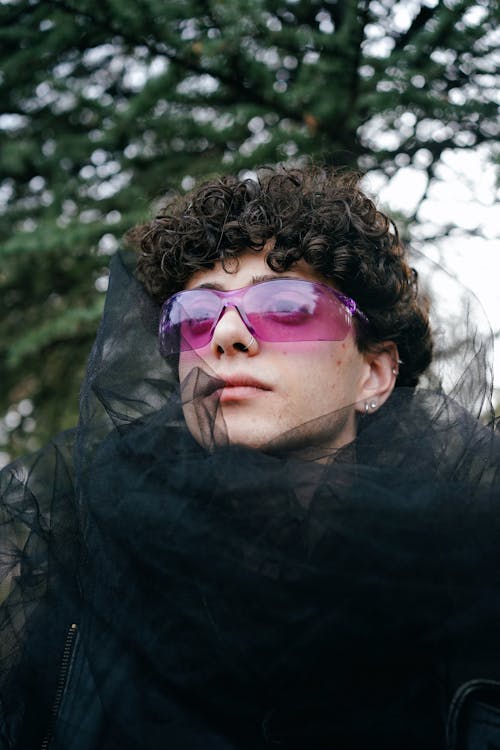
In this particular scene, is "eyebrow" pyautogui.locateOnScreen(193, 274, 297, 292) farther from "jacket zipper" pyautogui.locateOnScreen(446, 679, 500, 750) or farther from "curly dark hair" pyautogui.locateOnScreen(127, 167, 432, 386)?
"jacket zipper" pyautogui.locateOnScreen(446, 679, 500, 750)

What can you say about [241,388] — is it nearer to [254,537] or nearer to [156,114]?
[254,537]

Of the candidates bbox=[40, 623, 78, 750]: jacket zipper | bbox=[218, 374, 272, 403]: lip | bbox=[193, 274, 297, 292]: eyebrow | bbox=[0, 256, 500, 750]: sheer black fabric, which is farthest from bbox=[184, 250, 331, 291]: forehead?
bbox=[40, 623, 78, 750]: jacket zipper

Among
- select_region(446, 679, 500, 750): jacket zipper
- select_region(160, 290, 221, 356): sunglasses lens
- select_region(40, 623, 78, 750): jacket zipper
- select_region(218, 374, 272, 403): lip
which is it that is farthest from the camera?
select_region(160, 290, 221, 356): sunglasses lens

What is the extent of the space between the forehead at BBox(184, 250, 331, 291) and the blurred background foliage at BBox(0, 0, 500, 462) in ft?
3.56

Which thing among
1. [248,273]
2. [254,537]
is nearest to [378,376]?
[248,273]

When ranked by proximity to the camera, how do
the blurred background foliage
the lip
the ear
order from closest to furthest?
the lip < the ear < the blurred background foliage

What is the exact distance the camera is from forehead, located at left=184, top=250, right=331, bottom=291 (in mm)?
1908

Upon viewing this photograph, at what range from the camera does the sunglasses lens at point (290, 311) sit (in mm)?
1799

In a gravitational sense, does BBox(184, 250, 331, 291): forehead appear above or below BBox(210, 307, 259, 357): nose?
above

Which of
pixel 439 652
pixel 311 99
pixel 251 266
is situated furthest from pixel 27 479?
pixel 311 99

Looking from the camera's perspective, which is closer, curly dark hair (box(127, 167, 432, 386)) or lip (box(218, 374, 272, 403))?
lip (box(218, 374, 272, 403))

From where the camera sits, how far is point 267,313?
1802 millimetres

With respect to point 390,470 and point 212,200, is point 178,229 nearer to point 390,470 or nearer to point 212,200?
point 212,200

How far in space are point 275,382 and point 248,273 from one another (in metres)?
0.39
